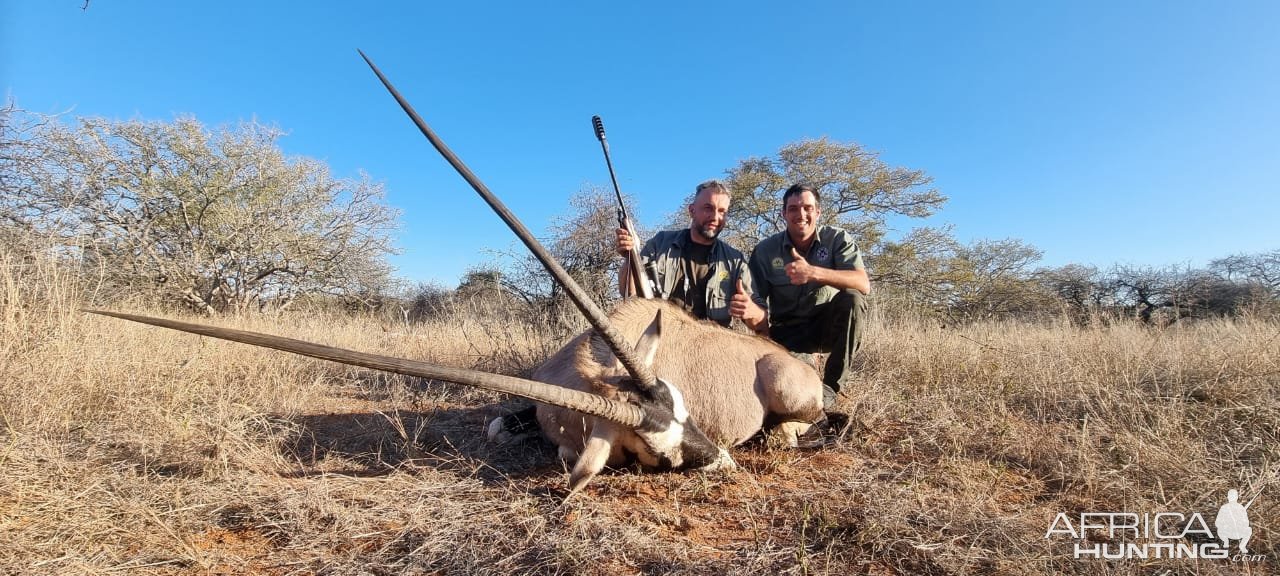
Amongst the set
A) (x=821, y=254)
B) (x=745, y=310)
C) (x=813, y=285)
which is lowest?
(x=745, y=310)

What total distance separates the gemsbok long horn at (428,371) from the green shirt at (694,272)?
234cm

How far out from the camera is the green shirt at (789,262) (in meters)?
4.02

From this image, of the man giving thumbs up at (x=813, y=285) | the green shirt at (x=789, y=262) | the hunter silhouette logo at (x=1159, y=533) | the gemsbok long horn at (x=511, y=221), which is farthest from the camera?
the green shirt at (x=789, y=262)

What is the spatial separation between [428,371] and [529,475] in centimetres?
148

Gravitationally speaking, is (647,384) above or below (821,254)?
below


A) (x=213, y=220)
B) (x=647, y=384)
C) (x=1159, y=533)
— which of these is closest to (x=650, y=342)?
(x=647, y=384)

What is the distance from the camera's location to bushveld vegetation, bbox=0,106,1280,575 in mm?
1731

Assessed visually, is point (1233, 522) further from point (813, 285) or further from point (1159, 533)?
point (813, 285)

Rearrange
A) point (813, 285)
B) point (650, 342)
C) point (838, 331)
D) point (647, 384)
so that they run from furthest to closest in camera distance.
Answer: point (813, 285)
point (838, 331)
point (650, 342)
point (647, 384)

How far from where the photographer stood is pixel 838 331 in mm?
3730

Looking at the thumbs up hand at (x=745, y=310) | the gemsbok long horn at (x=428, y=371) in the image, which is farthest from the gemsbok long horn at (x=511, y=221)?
the thumbs up hand at (x=745, y=310)

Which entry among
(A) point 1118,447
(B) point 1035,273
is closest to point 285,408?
(A) point 1118,447

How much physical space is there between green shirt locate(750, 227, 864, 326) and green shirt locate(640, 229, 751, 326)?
0.17m

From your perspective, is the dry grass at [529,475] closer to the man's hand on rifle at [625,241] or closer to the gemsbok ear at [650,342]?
the gemsbok ear at [650,342]
